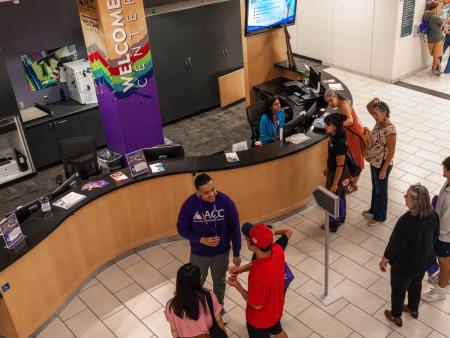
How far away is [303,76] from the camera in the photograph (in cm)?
848

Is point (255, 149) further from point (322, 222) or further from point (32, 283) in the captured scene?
point (32, 283)

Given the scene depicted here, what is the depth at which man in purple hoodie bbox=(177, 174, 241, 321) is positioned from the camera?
422 cm

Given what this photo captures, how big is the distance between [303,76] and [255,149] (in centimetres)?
293

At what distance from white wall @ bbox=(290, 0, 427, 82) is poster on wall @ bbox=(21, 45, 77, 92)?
5.97 meters

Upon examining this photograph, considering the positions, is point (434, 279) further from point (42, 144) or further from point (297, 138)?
point (42, 144)

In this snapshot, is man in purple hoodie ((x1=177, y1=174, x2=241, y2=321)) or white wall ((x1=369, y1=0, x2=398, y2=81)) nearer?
man in purple hoodie ((x1=177, y1=174, x2=241, y2=321))

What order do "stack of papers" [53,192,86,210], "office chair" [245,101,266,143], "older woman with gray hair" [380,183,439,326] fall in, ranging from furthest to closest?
"office chair" [245,101,266,143] → "stack of papers" [53,192,86,210] → "older woman with gray hair" [380,183,439,326]

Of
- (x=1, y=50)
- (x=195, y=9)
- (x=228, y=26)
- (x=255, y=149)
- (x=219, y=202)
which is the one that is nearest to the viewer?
(x=219, y=202)

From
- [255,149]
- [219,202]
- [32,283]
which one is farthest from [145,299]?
[255,149]

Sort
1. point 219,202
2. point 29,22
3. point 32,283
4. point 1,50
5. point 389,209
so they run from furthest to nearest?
point 29,22, point 1,50, point 389,209, point 32,283, point 219,202

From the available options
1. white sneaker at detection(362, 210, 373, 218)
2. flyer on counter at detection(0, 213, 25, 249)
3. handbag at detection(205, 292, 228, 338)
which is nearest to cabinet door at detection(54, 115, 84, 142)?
flyer on counter at detection(0, 213, 25, 249)

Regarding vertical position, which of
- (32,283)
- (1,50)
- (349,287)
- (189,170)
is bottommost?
(349,287)

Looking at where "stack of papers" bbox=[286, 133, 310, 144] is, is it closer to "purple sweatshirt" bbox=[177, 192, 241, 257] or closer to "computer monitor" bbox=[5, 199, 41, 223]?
"purple sweatshirt" bbox=[177, 192, 241, 257]

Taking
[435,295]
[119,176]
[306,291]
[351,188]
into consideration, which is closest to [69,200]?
[119,176]
